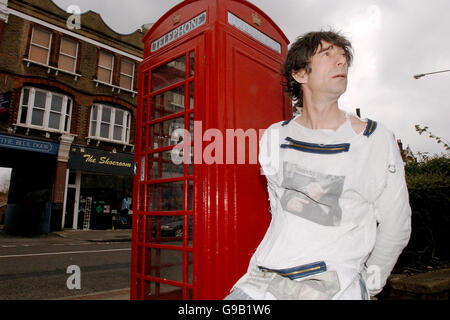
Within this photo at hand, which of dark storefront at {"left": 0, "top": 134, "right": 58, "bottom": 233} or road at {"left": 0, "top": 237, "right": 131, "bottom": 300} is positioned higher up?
dark storefront at {"left": 0, "top": 134, "right": 58, "bottom": 233}

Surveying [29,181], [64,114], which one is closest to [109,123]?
[64,114]

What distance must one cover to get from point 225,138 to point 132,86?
1572 centimetres

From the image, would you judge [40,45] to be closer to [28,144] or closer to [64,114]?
[64,114]

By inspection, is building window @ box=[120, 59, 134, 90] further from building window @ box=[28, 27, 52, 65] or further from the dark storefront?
the dark storefront

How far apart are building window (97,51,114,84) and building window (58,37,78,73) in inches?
47.4

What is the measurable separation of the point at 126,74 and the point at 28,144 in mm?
6293

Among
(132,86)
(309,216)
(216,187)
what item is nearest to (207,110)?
(216,187)

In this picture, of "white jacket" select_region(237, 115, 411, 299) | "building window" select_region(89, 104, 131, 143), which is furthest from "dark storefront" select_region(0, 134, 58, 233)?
"white jacket" select_region(237, 115, 411, 299)

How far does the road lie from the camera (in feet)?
14.7

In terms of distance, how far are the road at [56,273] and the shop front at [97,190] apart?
649cm

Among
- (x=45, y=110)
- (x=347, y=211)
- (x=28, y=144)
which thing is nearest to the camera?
(x=347, y=211)

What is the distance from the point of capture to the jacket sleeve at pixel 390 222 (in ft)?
3.92

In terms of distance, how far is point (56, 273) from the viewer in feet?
18.7

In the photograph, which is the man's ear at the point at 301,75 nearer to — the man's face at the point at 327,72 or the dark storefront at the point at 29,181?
the man's face at the point at 327,72
